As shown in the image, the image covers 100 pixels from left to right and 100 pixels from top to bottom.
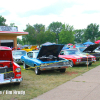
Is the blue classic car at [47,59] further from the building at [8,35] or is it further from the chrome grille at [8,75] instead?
the building at [8,35]

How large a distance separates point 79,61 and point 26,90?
6480mm

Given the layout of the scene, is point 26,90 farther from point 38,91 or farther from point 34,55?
point 34,55

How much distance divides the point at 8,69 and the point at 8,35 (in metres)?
20.1

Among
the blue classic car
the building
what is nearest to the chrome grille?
the blue classic car

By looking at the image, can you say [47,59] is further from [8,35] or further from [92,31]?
[92,31]

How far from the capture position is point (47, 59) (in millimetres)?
10258

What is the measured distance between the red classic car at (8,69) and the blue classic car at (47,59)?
2.17 meters

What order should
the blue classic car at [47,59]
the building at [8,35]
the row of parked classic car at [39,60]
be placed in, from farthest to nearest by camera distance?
the building at [8,35] → the blue classic car at [47,59] → the row of parked classic car at [39,60]

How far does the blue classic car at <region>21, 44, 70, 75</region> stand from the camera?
8941 millimetres

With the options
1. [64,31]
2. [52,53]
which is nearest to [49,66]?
[52,53]

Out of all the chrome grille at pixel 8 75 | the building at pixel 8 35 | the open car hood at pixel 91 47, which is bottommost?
the chrome grille at pixel 8 75

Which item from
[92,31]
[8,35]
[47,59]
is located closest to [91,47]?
[47,59]

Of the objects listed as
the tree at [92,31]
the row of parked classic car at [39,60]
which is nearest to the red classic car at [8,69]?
the row of parked classic car at [39,60]

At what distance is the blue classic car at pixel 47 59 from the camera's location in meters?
8.94
